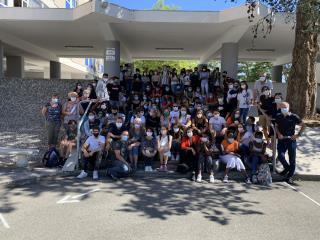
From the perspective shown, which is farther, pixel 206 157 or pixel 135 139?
pixel 135 139

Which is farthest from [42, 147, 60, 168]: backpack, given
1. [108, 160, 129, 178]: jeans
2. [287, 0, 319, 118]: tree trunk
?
[287, 0, 319, 118]: tree trunk

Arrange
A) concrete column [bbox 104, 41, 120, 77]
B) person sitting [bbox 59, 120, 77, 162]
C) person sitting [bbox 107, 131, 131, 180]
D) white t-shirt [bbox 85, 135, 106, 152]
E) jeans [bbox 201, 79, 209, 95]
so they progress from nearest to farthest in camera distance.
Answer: person sitting [bbox 107, 131, 131, 180]
white t-shirt [bbox 85, 135, 106, 152]
person sitting [bbox 59, 120, 77, 162]
jeans [bbox 201, 79, 209, 95]
concrete column [bbox 104, 41, 120, 77]

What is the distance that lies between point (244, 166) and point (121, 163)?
2878 mm

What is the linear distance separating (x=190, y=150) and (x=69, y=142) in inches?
118

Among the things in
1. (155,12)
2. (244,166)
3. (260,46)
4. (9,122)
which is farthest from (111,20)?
(260,46)

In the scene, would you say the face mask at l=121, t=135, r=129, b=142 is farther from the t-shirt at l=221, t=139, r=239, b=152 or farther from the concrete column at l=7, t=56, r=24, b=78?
the concrete column at l=7, t=56, r=24, b=78

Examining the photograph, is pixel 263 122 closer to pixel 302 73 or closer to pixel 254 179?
pixel 254 179

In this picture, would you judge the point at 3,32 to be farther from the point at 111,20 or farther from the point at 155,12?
the point at 155,12

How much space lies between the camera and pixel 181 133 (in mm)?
10523

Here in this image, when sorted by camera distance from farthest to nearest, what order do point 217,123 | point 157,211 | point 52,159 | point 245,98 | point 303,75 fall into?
point 303,75
point 245,98
point 217,123
point 52,159
point 157,211

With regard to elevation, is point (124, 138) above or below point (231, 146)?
above

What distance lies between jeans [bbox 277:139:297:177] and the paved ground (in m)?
0.45

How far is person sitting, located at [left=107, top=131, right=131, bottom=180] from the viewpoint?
9.11 m

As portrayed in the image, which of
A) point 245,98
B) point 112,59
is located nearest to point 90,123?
point 245,98
